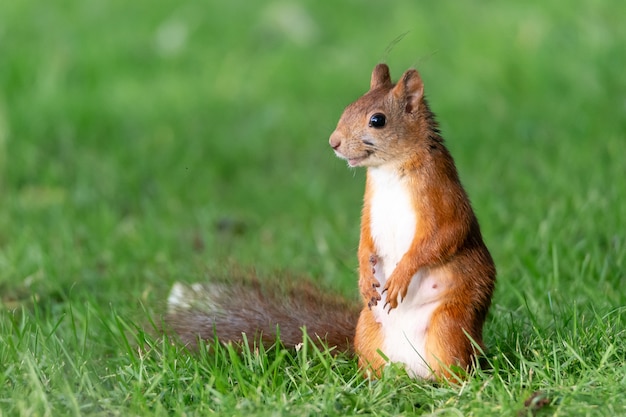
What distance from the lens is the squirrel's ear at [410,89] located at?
2637 mm

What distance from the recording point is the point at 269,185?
529 centimetres

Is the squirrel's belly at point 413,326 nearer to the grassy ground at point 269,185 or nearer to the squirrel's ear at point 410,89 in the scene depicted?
the grassy ground at point 269,185

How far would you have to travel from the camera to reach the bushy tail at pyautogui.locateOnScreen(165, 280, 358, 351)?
112 inches

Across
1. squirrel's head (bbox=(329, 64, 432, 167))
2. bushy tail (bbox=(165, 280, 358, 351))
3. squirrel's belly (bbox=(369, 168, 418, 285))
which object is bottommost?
bushy tail (bbox=(165, 280, 358, 351))

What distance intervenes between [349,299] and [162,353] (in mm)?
736

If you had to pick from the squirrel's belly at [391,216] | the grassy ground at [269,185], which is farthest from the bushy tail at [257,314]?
the squirrel's belly at [391,216]

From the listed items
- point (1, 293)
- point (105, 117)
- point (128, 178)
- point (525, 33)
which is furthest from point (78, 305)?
point (525, 33)

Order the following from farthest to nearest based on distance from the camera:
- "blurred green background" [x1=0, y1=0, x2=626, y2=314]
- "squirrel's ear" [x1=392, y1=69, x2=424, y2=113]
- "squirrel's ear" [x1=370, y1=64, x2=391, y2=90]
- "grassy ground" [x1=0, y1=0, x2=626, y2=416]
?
"blurred green background" [x1=0, y1=0, x2=626, y2=314] < "squirrel's ear" [x1=370, y1=64, x2=391, y2=90] < "squirrel's ear" [x1=392, y1=69, x2=424, y2=113] < "grassy ground" [x1=0, y1=0, x2=626, y2=416]

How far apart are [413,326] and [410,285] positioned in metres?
0.10

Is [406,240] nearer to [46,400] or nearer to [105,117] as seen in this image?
[46,400]

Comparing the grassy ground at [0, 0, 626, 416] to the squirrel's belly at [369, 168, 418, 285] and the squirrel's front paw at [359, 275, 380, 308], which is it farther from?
the squirrel's belly at [369, 168, 418, 285]

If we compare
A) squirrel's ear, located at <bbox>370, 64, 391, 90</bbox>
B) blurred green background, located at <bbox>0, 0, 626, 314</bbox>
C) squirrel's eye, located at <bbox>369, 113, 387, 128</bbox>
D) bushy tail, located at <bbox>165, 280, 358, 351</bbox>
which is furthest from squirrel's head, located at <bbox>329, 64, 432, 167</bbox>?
bushy tail, located at <bbox>165, 280, 358, 351</bbox>

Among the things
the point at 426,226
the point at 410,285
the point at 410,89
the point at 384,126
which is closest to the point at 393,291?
the point at 410,285

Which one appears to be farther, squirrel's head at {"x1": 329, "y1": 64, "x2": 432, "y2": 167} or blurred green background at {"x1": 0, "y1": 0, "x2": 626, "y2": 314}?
blurred green background at {"x1": 0, "y1": 0, "x2": 626, "y2": 314}
